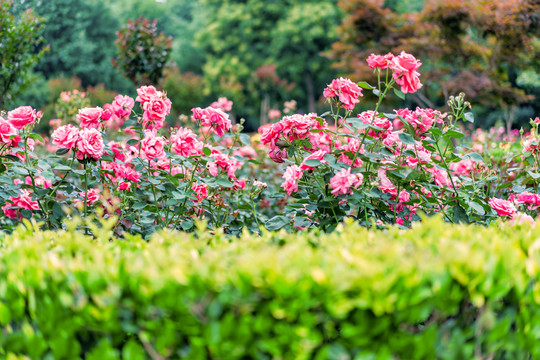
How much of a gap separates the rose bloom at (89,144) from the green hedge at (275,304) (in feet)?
3.55

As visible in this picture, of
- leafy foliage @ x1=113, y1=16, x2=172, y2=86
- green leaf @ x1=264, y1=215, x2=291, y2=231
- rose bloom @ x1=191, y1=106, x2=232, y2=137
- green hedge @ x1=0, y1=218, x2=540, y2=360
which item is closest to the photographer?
green hedge @ x1=0, y1=218, x2=540, y2=360

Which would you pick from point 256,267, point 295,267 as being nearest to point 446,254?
point 295,267

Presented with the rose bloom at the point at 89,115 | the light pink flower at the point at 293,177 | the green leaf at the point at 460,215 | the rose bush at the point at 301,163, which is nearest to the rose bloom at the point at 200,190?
the rose bush at the point at 301,163

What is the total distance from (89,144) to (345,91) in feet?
4.93

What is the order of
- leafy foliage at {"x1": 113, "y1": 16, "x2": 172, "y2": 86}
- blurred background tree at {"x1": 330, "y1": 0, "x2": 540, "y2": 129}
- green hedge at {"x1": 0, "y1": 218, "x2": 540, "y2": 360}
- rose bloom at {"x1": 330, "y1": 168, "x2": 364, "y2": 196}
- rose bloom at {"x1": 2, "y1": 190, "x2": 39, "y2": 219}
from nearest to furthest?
green hedge at {"x1": 0, "y1": 218, "x2": 540, "y2": 360}
rose bloom at {"x1": 330, "y1": 168, "x2": 364, "y2": 196}
rose bloom at {"x1": 2, "y1": 190, "x2": 39, "y2": 219}
leafy foliage at {"x1": 113, "y1": 16, "x2": 172, "y2": 86}
blurred background tree at {"x1": 330, "y1": 0, "x2": 540, "y2": 129}

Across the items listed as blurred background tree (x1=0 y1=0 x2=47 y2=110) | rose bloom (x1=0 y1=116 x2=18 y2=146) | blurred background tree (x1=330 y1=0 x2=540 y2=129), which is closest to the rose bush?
rose bloom (x1=0 y1=116 x2=18 y2=146)

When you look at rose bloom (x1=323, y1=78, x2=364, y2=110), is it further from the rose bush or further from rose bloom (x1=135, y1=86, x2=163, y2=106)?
rose bloom (x1=135, y1=86, x2=163, y2=106)

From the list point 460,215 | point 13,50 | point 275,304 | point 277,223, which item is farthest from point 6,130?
point 13,50

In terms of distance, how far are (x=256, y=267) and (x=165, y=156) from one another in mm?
1715

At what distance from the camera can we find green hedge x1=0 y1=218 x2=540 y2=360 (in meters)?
1.45

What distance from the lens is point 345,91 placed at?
2.84 m

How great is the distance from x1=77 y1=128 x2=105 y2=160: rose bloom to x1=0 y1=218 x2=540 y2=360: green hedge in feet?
3.55

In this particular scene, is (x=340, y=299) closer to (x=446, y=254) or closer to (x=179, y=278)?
(x=446, y=254)

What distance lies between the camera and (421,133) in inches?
117
